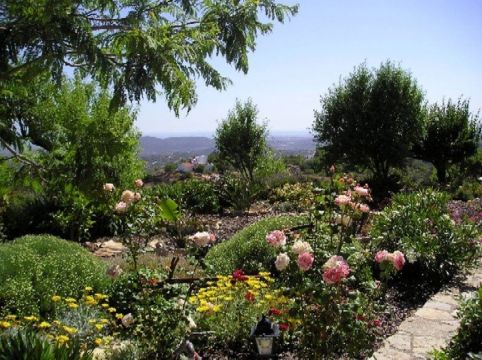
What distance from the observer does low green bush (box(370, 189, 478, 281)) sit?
6.49 metres

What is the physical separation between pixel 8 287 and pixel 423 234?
546cm

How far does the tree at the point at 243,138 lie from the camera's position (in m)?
17.0

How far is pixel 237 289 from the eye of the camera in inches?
205

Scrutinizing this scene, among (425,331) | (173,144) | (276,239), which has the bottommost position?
(173,144)

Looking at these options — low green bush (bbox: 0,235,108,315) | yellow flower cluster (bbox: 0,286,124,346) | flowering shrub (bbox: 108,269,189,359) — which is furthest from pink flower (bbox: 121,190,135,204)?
low green bush (bbox: 0,235,108,315)

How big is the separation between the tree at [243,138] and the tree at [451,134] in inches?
253

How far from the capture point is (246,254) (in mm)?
6766

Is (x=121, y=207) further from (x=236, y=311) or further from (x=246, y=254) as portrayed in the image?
(x=246, y=254)

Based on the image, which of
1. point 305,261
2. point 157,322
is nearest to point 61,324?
point 157,322

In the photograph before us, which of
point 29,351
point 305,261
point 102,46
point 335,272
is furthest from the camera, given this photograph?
point 305,261

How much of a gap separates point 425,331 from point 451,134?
15177 millimetres

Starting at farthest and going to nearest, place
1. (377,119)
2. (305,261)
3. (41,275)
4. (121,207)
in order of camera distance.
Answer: (377,119)
(41,275)
(121,207)
(305,261)

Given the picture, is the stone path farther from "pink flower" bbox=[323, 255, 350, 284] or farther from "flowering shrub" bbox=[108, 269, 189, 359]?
"flowering shrub" bbox=[108, 269, 189, 359]

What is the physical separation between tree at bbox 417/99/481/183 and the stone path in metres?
13.6
